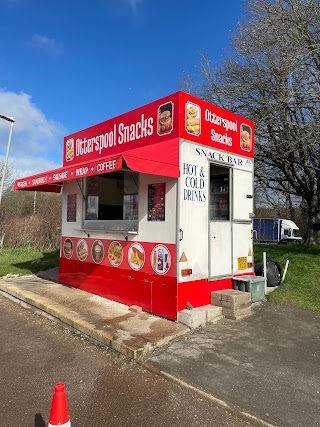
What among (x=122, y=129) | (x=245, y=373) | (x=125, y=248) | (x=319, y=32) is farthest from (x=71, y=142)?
(x=319, y=32)

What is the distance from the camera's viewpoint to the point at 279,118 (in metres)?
11.5

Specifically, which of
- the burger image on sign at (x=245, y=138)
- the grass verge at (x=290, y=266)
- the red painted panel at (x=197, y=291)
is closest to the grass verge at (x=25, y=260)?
the grass verge at (x=290, y=266)

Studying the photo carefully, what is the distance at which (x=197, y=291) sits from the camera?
225 inches

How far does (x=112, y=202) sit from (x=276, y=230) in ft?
89.9

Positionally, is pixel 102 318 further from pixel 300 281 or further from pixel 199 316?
pixel 300 281

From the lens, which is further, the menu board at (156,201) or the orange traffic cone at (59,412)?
the menu board at (156,201)

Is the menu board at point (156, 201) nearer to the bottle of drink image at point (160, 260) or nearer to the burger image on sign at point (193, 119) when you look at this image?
the bottle of drink image at point (160, 260)

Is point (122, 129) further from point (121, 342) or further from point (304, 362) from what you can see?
point (304, 362)

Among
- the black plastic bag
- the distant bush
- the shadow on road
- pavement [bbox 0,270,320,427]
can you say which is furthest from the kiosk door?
the distant bush

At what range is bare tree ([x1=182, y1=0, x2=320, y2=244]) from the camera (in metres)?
10.2

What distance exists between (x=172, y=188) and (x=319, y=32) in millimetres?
8044

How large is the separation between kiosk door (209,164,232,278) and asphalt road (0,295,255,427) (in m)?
2.58

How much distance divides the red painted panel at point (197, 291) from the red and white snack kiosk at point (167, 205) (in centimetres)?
2

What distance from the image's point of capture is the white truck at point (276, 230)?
3222 centimetres
